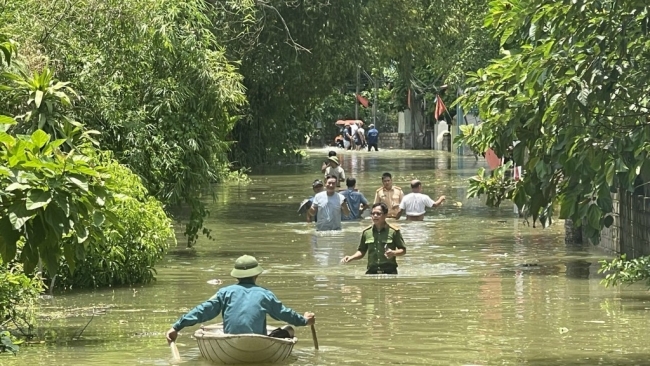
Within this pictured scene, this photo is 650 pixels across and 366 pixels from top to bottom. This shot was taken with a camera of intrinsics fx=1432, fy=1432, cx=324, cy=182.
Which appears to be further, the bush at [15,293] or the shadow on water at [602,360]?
the bush at [15,293]

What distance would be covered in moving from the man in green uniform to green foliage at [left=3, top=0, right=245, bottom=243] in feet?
13.6

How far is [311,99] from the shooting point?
134 feet

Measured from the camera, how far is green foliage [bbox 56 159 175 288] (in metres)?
18.3

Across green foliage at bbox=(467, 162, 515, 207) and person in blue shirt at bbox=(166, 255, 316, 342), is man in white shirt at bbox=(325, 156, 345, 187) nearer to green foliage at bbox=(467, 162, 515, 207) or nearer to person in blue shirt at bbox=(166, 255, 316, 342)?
green foliage at bbox=(467, 162, 515, 207)

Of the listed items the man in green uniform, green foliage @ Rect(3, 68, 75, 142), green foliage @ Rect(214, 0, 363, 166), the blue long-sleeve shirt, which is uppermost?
green foliage @ Rect(214, 0, 363, 166)

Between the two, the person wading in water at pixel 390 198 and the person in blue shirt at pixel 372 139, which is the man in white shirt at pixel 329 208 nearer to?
the person wading in water at pixel 390 198

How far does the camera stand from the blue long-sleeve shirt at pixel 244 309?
12.8m

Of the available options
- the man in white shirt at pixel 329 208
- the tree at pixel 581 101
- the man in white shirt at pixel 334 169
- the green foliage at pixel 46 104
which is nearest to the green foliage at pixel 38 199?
the green foliage at pixel 46 104

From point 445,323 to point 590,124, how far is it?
4456 mm

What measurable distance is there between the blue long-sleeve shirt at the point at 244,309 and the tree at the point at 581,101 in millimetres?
2375

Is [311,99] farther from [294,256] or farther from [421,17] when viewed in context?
[294,256]

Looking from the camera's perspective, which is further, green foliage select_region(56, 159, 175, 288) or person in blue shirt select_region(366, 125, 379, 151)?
person in blue shirt select_region(366, 125, 379, 151)

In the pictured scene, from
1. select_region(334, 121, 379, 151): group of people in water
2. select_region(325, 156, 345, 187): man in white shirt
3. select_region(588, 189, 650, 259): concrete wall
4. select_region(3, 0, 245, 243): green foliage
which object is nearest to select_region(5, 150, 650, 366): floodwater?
select_region(588, 189, 650, 259): concrete wall

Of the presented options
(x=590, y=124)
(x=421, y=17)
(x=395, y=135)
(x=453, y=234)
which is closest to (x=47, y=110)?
(x=590, y=124)
